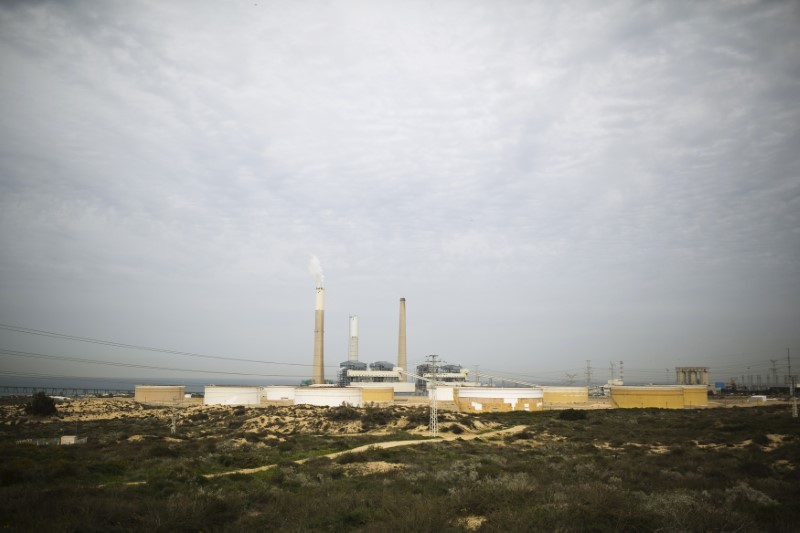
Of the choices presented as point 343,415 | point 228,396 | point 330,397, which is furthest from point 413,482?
point 228,396

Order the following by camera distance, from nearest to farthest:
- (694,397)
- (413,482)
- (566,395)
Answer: (413,482) < (694,397) < (566,395)

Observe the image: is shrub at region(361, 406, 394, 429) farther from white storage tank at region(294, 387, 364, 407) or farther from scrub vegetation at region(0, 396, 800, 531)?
white storage tank at region(294, 387, 364, 407)

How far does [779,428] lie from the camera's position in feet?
117

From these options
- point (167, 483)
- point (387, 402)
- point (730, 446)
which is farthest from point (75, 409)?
point (730, 446)

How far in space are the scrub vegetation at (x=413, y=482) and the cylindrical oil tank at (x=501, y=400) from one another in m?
26.3

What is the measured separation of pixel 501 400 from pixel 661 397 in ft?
76.0

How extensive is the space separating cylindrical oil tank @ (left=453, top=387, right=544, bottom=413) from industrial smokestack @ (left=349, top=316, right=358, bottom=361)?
158ft

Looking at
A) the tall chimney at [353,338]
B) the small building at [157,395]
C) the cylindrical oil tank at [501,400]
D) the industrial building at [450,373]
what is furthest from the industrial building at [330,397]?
the industrial building at [450,373]

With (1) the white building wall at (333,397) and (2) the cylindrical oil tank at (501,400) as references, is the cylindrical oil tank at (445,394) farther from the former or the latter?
(1) the white building wall at (333,397)

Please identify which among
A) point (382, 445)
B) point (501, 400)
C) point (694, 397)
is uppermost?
point (382, 445)

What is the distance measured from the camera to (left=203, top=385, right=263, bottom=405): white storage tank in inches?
2808

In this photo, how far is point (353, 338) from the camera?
377 feet

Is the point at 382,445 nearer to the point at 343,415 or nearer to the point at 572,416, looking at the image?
the point at 343,415

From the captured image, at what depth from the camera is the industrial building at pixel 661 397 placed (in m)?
69.4
